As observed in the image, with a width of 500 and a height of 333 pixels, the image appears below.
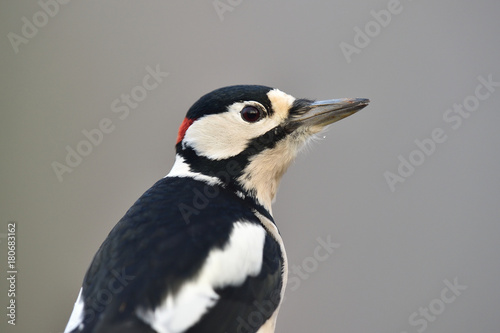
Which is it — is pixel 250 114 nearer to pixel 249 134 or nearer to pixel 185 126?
pixel 249 134

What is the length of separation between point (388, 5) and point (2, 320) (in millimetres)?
2085

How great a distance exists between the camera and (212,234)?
1.04 m

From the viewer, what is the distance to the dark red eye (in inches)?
51.0

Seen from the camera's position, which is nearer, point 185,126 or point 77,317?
point 77,317

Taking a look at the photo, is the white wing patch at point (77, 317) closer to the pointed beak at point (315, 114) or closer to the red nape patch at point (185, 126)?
the red nape patch at point (185, 126)

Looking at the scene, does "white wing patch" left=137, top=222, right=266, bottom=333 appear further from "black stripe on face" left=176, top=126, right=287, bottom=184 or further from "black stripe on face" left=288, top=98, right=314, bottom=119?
"black stripe on face" left=288, top=98, right=314, bottom=119

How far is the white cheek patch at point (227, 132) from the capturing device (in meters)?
1.29

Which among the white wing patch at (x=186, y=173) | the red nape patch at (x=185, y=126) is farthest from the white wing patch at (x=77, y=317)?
the red nape patch at (x=185, y=126)

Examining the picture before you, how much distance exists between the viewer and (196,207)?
3.69 feet

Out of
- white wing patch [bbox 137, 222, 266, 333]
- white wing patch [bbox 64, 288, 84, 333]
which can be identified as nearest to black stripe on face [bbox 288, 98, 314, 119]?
white wing patch [bbox 137, 222, 266, 333]

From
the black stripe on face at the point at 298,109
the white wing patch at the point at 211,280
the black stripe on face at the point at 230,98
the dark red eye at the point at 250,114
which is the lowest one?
the white wing patch at the point at 211,280

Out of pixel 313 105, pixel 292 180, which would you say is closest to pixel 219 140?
pixel 313 105

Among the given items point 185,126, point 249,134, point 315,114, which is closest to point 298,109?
point 315,114

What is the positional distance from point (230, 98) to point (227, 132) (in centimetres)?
8
